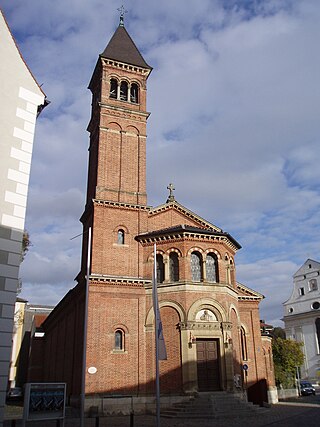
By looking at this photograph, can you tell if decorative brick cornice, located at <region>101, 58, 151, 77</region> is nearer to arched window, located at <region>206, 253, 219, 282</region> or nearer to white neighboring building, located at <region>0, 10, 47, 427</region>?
arched window, located at <region>206, 253, 219, 282</region>

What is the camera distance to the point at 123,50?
3688cm

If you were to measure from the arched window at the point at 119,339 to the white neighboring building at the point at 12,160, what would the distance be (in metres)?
16.3

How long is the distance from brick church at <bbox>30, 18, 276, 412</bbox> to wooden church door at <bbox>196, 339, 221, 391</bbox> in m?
0.06

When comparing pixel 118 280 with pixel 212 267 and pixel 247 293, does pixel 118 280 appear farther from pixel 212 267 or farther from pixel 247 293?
pixel 247 293

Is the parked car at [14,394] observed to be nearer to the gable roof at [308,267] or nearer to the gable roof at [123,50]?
the gable roof at [123,50]

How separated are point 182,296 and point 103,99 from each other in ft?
55.2

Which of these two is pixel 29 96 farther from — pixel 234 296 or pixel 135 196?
pixel 234 296

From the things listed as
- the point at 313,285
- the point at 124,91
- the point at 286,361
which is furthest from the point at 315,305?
the point at 124,91

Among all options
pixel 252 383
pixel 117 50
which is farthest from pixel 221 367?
pixel 117 50

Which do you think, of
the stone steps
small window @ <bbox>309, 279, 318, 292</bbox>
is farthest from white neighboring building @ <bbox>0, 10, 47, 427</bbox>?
small window @ <bbox>309, 279, 318, 292</bbox>

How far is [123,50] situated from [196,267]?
20.8 m

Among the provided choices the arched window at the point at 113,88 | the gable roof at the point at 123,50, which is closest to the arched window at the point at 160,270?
the arched window at the point at 113,88

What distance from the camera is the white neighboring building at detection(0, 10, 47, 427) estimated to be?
35.5 ft

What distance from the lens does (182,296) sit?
88.1ft
